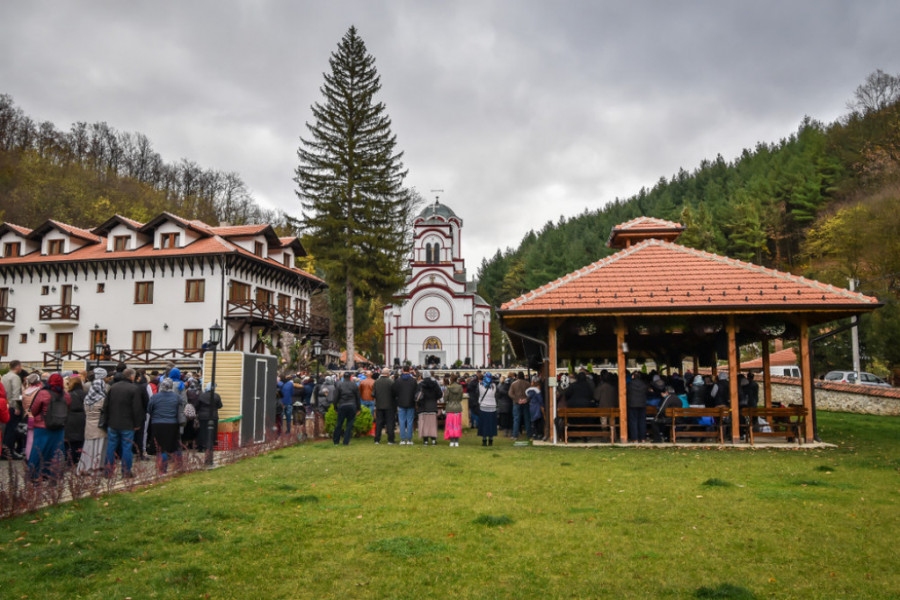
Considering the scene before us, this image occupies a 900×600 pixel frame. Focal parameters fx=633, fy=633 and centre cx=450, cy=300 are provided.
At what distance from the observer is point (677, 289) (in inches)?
574

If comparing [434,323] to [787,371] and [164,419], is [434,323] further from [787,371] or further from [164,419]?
[164,419]

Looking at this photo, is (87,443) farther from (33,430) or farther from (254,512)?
(254,512)

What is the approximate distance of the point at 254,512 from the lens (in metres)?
7.39

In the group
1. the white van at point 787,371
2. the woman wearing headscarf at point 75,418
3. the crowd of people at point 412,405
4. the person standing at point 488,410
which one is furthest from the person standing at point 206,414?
the white van at point 787,371

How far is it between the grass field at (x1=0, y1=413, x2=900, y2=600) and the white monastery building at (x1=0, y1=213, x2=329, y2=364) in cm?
2671

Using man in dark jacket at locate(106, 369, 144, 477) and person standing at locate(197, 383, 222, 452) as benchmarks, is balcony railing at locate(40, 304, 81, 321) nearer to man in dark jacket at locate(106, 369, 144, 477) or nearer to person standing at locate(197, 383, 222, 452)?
person standing at locate(197, 383, 222, 452)

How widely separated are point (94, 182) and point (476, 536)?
189ft

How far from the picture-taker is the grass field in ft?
16.1

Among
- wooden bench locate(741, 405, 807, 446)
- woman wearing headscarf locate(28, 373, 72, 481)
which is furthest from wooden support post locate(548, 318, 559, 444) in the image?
woman wearing headscarf locate(28, 373, 72, 481)

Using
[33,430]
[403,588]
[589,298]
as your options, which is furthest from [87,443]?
[589,298]

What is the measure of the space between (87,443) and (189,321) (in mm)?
26668

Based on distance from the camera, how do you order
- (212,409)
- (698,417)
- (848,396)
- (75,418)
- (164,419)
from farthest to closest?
(848,396) → (698,417) → (212,409) → (164,419) → (75,418)

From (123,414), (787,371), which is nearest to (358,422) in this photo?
(123,414)

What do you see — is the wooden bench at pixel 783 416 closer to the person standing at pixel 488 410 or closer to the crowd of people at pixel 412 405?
the crowd of people at pixel 412 405
